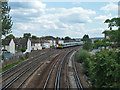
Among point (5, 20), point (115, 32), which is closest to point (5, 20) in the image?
point (5, 20)

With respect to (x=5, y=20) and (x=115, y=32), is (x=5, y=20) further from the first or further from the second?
(x=115, y=32)

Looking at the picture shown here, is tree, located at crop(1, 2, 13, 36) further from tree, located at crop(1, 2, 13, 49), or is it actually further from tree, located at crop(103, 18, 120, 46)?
tree, located at crop(103, 18, 120, 46)

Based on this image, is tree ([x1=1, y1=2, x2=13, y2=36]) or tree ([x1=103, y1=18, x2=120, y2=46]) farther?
tree ([x1=1, y1=2, x2=13, y2=36])

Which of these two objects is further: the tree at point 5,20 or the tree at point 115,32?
the tree at point 5,20

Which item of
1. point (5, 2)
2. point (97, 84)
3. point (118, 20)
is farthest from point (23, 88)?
point (5, 2)

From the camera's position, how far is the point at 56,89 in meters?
12.0

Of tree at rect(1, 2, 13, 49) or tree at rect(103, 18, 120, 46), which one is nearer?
tree at rect(103, 18, 120, 46)

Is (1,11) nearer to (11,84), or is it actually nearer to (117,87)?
(11,84)

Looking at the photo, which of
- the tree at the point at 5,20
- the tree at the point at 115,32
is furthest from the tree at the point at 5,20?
the tree at the point at 115,32

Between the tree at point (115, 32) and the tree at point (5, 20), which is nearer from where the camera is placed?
the tree at point (115, 32)

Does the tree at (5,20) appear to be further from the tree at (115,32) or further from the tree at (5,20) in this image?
the tree at (115,32)

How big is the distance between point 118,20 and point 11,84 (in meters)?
12.0

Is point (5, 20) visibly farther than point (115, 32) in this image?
Yes

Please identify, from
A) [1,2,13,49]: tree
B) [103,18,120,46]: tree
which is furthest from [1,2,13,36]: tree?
[103,18,120,46]: tree
